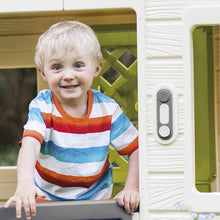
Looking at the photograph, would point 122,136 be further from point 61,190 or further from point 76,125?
point 61,190

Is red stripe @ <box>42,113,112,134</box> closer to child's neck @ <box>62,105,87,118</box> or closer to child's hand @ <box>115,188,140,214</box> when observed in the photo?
child's neck @ <box>62,105,87,118</box>

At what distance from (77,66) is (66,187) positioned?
1.66 feet

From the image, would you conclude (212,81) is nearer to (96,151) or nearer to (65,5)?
(96,151)

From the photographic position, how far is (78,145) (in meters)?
1.99

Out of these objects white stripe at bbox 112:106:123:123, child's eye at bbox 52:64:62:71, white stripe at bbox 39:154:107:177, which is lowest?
white stripe at bbox 39:154:107:177

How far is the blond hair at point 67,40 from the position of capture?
6.25ft

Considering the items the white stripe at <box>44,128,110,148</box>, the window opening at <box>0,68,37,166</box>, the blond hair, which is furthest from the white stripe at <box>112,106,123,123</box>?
the window opening at <box>0,68,37,166</box>

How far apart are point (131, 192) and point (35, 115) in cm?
47

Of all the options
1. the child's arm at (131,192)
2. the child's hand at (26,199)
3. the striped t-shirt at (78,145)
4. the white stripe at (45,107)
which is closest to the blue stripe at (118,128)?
the striped t-shirt at (78,145)

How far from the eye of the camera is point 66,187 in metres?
2.05

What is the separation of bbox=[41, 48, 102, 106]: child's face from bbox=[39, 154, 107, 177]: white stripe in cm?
27

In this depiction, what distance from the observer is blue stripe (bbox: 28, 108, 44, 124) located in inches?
74.8

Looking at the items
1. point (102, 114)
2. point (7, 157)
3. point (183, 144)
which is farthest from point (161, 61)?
point (7, 157)

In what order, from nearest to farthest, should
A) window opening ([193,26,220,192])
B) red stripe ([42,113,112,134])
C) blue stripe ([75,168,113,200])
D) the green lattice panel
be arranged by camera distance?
red stripe ([42,113,112,134]) → blue stripe ([75,168,113,200]) → window opening ([193,26,220,192]) → the green lattice panel
